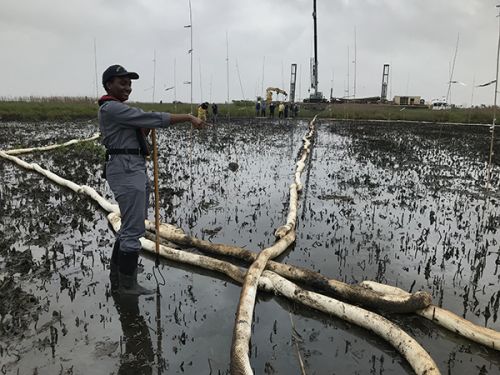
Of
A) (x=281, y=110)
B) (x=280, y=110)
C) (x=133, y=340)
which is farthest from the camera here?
(x=281, y=110)

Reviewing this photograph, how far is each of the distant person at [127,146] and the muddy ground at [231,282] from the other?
849 millimetres

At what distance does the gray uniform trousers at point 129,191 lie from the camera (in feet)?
13.2

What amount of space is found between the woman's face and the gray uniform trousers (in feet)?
2.10

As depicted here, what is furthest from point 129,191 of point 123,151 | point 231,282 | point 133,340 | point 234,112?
point 234,112

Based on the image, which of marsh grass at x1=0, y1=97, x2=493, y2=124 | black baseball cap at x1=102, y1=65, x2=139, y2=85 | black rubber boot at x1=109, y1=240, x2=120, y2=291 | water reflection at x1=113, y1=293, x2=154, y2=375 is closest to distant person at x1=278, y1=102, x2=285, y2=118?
marsh grass at x1=0, y1=97, x2=493, y2=124

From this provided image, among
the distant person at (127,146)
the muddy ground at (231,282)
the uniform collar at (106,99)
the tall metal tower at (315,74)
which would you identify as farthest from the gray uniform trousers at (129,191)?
the tall metal tower at (315,74)

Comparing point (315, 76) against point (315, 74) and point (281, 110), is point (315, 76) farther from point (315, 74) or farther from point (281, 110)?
point (281, 110)

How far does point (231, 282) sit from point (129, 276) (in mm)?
1211

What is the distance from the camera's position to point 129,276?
14.3ft

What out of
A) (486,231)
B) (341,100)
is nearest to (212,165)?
(486,231)

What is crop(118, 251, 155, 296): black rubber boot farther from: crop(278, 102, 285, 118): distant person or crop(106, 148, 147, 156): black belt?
crop(278, 102, 285, 118): distant person

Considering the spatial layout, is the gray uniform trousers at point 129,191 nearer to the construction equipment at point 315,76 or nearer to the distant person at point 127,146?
the distant person at point 127,146

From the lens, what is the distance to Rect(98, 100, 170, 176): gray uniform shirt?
12.5 ft

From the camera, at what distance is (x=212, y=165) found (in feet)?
41.2
